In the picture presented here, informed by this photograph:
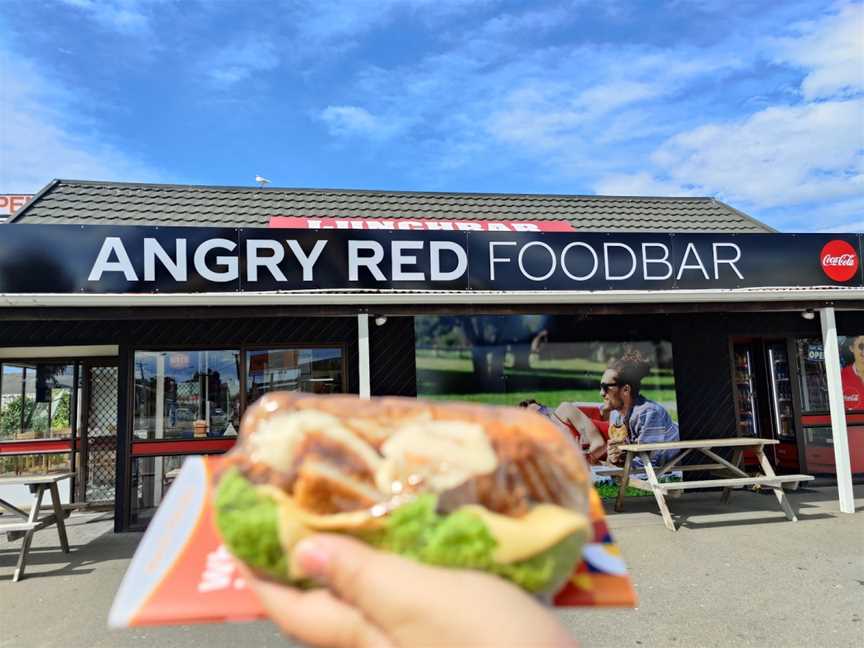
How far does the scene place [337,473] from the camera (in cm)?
137

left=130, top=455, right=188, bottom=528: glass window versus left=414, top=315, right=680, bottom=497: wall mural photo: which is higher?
left=414, top=315, right=680, bottom=497: wall mural photo

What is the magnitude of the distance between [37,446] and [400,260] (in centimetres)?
639

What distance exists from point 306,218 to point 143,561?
8.76 m

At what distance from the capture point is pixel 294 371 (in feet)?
25.8

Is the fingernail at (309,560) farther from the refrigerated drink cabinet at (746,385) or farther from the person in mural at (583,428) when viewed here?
the refrigerated drink cabinet at (746,385)

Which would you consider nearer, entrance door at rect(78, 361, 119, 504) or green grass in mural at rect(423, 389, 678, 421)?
green grass in mural at rect(423, 389, 678, 421)

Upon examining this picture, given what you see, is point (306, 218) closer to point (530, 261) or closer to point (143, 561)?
point (530, 261)

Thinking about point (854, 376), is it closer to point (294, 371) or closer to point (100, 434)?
point (294, 371)

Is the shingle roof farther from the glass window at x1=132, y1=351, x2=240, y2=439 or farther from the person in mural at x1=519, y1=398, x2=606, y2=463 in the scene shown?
the person in mural at x1=519, y1=398, x2=606, y2=463

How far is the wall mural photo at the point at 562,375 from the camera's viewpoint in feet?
27.2

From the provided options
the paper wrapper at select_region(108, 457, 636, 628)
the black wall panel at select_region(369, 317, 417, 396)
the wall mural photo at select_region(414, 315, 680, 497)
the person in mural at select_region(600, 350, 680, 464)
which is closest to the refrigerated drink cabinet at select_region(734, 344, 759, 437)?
the wall mural photo at select_region(414, 315, 680, 497)

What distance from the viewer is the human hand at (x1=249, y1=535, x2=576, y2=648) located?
1224mm

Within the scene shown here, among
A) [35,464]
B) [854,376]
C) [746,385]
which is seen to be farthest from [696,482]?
[35,464]

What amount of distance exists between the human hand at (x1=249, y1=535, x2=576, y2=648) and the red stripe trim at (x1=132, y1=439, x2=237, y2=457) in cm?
661
